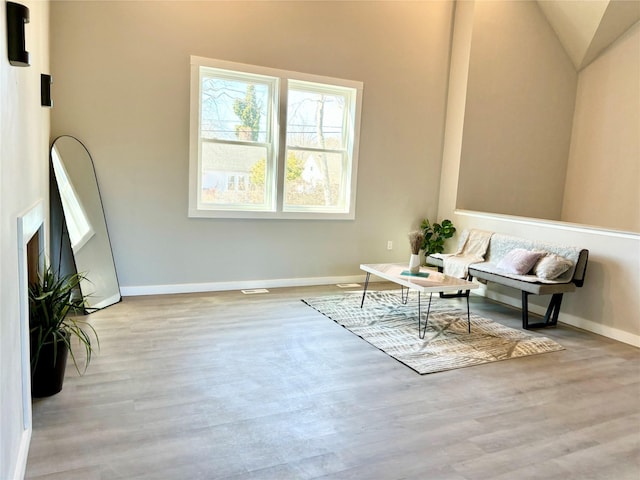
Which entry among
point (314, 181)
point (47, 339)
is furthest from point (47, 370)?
point (314, 181)

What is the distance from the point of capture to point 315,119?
16.7 ft

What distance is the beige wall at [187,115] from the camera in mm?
4043

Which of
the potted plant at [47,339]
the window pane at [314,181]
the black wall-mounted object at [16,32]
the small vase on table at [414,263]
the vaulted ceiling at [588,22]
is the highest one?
the vaulted ceiling at [588,22]

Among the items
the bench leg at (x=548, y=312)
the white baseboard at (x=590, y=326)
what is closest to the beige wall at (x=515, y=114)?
the white baseboard at (x=590, y=326)

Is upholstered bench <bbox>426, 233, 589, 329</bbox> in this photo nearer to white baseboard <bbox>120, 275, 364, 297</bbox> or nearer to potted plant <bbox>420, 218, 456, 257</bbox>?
potted plant <bbox>420, 218, 456, 257</bbox>

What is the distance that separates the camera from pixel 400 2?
17.0ft

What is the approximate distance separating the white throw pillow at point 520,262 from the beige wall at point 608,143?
2021 millimetres

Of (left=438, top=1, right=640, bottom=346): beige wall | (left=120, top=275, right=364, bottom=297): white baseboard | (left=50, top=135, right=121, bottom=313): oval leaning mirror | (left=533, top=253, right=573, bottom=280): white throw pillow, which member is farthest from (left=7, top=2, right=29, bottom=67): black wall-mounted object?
(left=438, top=1, right=640, bottom=346): beige wall

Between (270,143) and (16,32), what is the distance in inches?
131

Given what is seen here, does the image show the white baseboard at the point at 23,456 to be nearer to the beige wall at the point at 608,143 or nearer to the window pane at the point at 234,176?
the window pane at the point at 234,176

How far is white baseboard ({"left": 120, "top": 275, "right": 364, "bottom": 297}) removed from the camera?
175 inches

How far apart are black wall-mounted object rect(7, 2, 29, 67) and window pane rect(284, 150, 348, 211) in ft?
11.2

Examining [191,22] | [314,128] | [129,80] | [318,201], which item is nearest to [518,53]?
[314,128]

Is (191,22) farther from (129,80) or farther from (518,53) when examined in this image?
(518,53)
